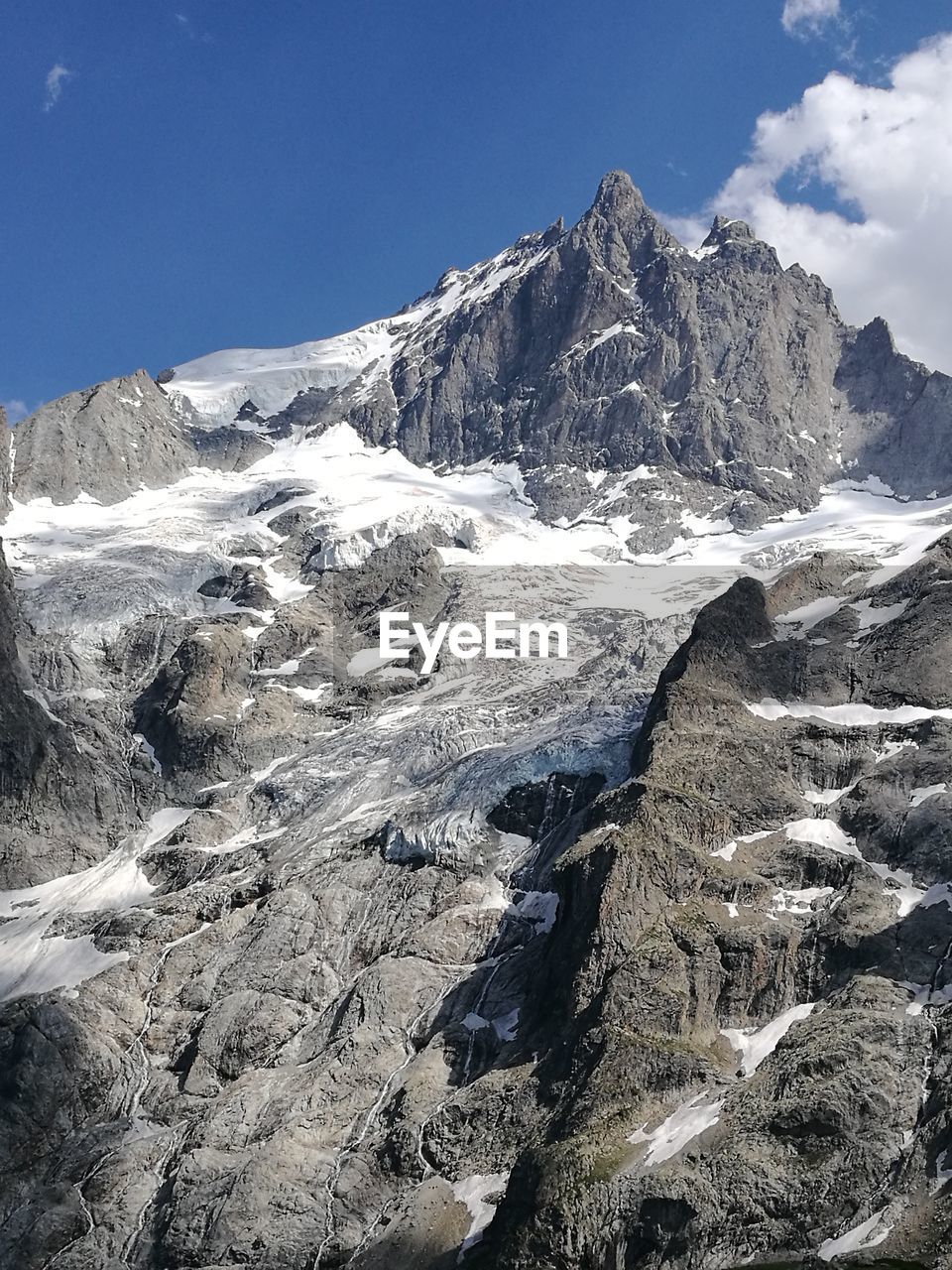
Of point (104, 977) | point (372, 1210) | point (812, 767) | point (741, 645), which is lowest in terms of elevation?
point (372, 1210)

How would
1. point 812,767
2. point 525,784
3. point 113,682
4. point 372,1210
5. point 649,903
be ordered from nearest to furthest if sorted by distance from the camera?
point 372,1210
point 649,903
point 812,767
point 525,784
point 113,682

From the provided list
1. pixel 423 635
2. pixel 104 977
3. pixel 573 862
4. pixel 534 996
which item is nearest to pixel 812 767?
pixel 573 862

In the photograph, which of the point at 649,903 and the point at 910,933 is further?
the point at 649,903

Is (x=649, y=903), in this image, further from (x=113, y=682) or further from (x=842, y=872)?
(x=113, y=682)

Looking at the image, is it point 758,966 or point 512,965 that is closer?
point 758,966

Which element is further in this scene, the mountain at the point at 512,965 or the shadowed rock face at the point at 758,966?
the mountain at the point at 512,965

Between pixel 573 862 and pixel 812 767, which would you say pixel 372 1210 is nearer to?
pixel 573 862

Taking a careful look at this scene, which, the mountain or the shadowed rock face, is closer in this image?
the shadowed rock face

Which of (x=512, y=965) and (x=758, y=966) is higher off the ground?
(x=758, y=966)

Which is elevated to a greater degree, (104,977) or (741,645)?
(741,645)

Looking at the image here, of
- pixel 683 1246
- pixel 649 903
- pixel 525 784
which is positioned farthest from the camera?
pixel 525 784
